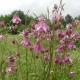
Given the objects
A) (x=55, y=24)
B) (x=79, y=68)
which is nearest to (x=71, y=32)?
(x=55, y=24)

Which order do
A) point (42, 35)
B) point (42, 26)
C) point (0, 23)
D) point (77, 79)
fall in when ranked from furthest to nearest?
point (77, 79) → point (0, 23) → point (42, 35) → point (42, 26)

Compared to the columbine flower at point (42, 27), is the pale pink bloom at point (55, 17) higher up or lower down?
higher up

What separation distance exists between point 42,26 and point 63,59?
69 centimetres

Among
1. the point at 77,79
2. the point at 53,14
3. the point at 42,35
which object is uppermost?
the point at 53,14

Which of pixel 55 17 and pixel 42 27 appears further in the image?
pixel 55 17

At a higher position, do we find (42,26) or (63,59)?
(42,26)

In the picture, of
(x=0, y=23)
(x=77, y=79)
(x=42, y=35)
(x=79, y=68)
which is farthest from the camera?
(x=79, y=68)

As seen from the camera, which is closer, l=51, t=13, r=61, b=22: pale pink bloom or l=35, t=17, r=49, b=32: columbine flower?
l=35, t=17, r=49, b=32: columbine flower

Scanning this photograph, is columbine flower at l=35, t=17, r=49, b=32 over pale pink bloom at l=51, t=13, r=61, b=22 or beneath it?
beneath

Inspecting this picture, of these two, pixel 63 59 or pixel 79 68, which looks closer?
pixel 63 59

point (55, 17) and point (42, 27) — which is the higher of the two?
point (55, 17)

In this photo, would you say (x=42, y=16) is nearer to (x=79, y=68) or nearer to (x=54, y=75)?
(x=54, y=75)

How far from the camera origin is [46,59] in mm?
3512

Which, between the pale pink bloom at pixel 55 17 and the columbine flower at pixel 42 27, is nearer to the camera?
the columbine flower at pixel 42 27
